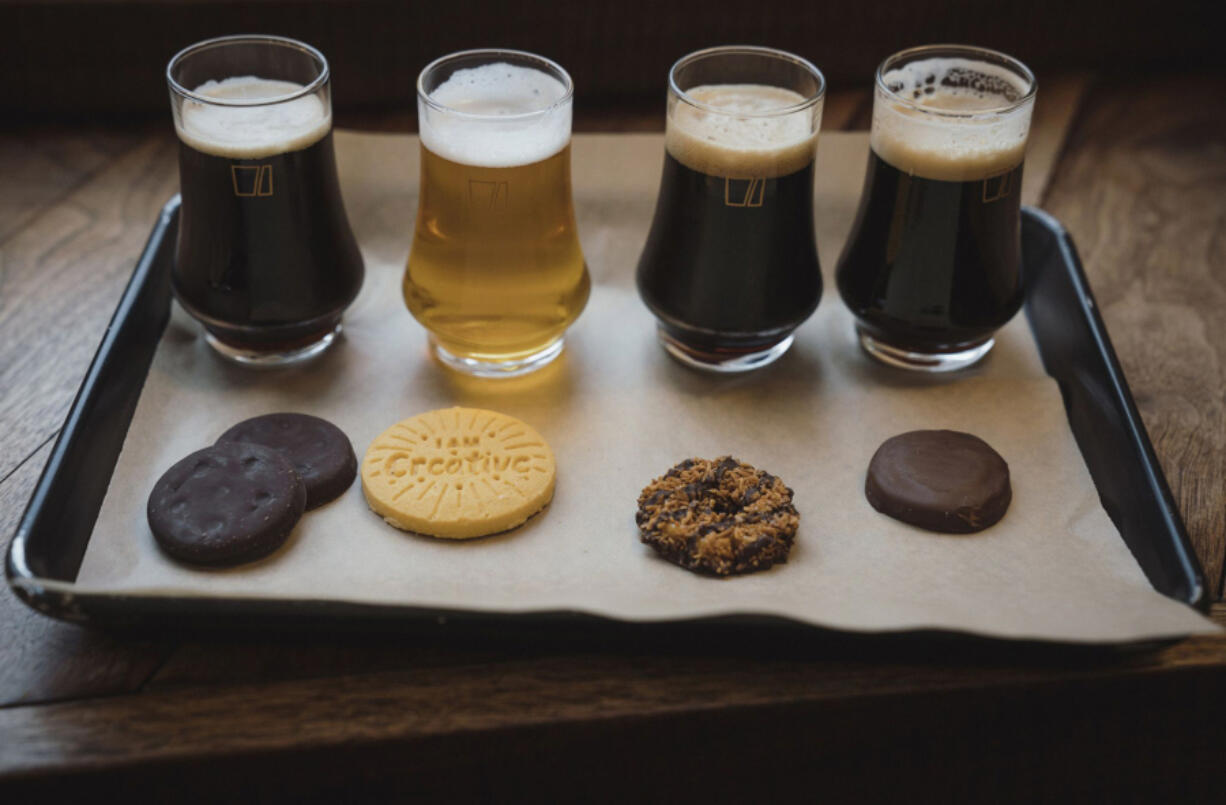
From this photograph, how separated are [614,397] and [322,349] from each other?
1.16 ft

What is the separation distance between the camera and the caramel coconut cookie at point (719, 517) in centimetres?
114

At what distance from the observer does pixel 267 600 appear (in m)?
1.02

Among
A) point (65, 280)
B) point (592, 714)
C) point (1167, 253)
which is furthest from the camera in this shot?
point (1167, 253)

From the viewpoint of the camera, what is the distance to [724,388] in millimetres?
1415

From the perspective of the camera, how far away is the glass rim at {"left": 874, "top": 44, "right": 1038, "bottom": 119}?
1256 mm

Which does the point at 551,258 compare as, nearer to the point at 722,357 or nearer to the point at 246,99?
the point at 722,357

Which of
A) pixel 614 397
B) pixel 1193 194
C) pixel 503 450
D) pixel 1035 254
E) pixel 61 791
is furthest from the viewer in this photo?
pixel 1193 194

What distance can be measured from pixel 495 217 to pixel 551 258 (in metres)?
0.09

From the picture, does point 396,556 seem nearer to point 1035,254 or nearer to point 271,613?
point 271,613

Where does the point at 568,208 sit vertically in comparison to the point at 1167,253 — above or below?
above

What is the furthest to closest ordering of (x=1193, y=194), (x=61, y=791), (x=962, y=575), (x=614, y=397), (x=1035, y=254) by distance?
(x=1193, y=194), (x=1035, y=254), (x=614, y=397), (x=962, y=575), (x=61, y=791)

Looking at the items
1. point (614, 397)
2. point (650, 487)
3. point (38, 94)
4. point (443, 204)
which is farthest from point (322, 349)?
point (38, 94)

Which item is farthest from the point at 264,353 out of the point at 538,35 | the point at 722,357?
the point at 538,35

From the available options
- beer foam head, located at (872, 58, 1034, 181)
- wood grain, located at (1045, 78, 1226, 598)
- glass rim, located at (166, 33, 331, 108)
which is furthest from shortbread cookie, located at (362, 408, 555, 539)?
wood grain, located at (1045, 78, 1226, 598)
